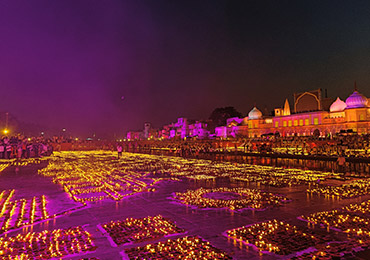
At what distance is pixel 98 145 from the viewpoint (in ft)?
241

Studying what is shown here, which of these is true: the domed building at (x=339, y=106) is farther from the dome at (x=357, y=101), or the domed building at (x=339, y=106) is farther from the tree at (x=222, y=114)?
the tree at (x=222, y=114)

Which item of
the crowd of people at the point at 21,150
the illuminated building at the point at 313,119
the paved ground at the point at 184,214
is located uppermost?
the illuminated building at the point at 313,119

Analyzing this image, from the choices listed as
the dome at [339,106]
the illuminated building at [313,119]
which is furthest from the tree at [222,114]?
the dome at [339,106]

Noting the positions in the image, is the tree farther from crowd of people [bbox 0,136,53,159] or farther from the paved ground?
the paved ground

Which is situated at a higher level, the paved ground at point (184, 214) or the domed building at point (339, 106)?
the domed building at point (339, 106)

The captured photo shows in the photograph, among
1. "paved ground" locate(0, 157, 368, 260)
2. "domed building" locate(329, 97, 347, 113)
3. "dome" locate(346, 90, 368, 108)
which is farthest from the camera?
"domed building" locate(329, 97, 347, 113)

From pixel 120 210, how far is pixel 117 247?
2551 millimetres

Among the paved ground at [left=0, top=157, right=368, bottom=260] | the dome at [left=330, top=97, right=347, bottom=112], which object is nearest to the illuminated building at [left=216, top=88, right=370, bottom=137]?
the dome at [left=330, top=97, right=347, bottom=112]

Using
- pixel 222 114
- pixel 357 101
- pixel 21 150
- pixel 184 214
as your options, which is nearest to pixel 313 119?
pixel 357 101

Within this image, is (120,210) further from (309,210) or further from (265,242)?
(309,210)

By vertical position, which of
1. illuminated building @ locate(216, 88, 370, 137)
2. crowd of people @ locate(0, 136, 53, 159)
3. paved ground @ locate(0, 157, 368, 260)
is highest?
illuminated building @ locate(216, 88, 370, 137)

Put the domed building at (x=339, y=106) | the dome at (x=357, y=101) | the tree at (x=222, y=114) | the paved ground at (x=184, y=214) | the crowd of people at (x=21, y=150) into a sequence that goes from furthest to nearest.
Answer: the tree at (x=222, y=114), the domed building at (x=339, y=106), the dome at (x=357, y=101), the crowd of people at (x=21, y=150), the paved ground at (x=184, y=214)

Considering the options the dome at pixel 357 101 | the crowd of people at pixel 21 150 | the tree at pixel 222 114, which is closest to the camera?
the crowd of people at pixel 21 150

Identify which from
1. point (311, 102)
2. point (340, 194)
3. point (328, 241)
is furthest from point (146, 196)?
point (311, 102)
